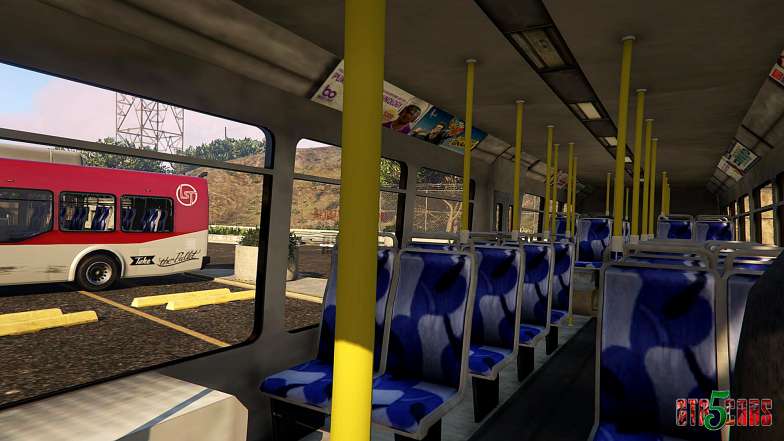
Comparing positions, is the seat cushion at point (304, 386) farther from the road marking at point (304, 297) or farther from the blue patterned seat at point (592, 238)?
the road marking at point (304, 297)

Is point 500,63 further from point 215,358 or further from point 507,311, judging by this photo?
point 215,358

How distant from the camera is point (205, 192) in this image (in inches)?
471

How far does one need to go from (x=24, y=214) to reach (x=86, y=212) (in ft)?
3.50

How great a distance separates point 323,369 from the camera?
9.49 ft

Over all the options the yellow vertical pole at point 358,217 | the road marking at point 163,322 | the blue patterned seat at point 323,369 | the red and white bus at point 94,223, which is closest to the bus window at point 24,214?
the red and white bus at point 94,223

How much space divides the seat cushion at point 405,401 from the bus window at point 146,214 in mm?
9597

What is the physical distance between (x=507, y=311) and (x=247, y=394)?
183 cm

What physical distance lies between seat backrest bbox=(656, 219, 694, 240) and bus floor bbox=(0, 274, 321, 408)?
6.26 m

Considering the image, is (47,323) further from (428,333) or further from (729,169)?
(729,169)

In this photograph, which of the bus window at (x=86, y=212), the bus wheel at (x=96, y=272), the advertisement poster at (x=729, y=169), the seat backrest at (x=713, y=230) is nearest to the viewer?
the seat backrest at (x=713, y=230)

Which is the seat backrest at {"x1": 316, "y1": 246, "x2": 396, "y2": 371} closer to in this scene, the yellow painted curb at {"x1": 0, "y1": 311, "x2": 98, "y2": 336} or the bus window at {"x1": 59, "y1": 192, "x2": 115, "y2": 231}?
the bus window at {"x1": 59, "y1": 192, "x2": 115, "y2": 231}

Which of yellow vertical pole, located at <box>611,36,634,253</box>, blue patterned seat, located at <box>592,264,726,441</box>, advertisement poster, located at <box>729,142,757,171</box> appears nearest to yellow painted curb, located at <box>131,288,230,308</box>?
yellow vertical pole, located at <box>611,36,634,253</box>

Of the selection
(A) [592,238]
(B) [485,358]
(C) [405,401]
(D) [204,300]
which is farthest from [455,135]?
(D) [204,300]

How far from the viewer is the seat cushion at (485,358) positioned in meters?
3.00
